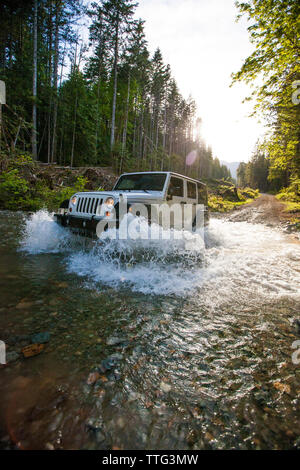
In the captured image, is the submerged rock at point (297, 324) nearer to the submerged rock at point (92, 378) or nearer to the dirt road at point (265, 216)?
the submerged rock at point (92, 378)

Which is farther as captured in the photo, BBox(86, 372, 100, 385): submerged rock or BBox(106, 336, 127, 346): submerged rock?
BBox(106, 336, 127, 346): submerged rock

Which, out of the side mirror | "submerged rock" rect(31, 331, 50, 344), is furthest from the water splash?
"submerged rock" rect(31, 331, 50, 344)

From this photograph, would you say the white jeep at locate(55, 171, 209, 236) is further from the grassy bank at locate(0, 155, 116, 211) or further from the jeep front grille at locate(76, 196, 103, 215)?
the grassy bank at locate(0, 155, 116, 211)

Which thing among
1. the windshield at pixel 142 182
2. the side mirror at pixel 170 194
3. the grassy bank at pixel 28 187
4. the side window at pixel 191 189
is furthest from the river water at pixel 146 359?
the grassy bank at pixel 28 187

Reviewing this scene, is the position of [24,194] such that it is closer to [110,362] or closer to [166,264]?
[166,264]

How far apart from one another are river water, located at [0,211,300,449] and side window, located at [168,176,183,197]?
2.05m

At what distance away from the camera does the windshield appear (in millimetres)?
5547

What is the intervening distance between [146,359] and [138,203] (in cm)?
330

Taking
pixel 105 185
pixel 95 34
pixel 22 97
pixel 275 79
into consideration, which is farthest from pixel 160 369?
pixel 95 34

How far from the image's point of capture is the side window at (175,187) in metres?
5.52

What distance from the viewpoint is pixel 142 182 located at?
587 centimetres

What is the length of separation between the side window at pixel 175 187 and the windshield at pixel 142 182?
8.9 inches

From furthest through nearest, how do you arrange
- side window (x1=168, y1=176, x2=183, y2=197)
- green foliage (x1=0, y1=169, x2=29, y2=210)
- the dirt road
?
the dirt road < green foliage (x1=0, y1=169, x2=29, y2=210) < side window (x1=168, y1=176, x2=183, y2=197)

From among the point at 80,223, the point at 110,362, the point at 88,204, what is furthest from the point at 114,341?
the point at 88,204
